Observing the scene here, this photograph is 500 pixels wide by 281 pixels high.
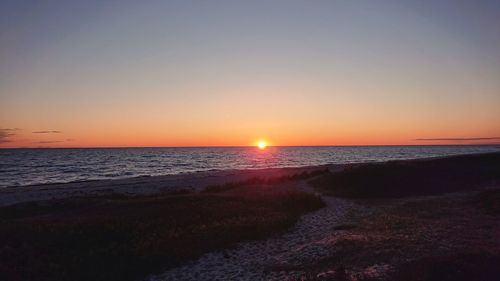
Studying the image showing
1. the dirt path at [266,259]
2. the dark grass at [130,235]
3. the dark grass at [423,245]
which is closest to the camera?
the dark grass at [423,245]

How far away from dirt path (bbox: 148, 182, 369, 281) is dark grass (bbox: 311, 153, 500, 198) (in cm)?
1645

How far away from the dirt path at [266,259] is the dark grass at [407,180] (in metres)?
16.5

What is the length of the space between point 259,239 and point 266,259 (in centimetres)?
374

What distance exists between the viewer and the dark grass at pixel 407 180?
126 ft

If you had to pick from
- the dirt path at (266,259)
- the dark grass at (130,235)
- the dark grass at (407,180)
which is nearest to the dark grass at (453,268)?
the dirt path at (266,259)

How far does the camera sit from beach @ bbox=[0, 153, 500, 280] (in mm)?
15250

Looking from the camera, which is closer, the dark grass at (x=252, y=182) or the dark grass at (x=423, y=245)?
the dark grass at (x=423, y=245)

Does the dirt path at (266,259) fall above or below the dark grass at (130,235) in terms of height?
below

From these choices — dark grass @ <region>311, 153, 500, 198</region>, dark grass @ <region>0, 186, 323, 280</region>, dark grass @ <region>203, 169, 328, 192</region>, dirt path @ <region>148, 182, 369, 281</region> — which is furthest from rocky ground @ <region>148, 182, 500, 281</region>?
dark grass @ <region>203, 169, 328, 192</region>

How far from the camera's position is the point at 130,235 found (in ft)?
66.9

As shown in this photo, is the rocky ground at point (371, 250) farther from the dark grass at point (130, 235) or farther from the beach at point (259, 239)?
the dark grass at point (130, 235)

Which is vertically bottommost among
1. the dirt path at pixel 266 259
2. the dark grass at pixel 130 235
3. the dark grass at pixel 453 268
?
the dirt path at pixel 266 259

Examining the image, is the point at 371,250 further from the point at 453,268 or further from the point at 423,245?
the point at 453,268

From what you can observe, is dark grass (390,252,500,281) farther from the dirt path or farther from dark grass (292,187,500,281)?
the dirt path
